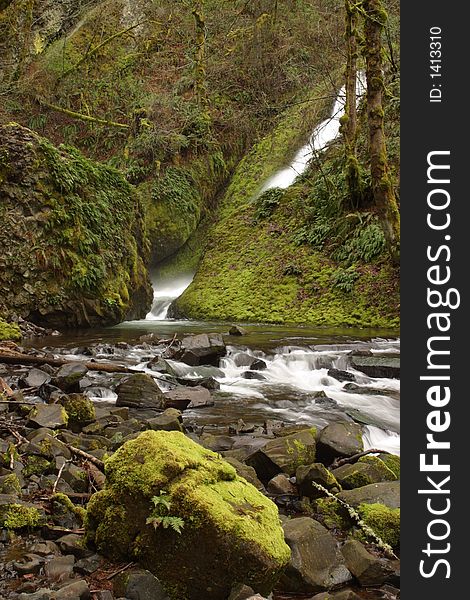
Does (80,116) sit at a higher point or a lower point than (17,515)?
higher

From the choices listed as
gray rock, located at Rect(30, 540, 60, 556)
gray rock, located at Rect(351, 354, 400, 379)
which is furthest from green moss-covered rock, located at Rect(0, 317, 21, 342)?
gray rock, located at Rect(30, 540, 60, 556)

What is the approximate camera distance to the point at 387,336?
41.7ft

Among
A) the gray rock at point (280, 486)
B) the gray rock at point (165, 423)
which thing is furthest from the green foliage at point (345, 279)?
the gray rock at point (280, 486)

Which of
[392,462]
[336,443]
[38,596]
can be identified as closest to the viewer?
[38,596]

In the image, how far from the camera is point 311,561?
2.94 meters

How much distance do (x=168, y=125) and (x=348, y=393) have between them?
19.2m

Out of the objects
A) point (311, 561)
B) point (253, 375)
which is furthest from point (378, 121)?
point (311, 561)

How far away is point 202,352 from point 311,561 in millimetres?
6420

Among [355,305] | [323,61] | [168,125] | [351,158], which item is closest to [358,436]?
[355,305]

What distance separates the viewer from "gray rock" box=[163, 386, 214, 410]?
21.8ft

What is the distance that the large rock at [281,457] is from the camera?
171 inches

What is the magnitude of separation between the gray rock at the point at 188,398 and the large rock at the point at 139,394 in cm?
15

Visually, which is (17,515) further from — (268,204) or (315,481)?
(268,204)

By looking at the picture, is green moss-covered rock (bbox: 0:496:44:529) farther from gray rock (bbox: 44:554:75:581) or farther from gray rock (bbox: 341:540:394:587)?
gray rock (bbox: 341:540:394:587)
